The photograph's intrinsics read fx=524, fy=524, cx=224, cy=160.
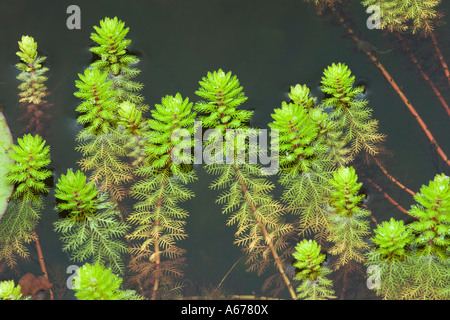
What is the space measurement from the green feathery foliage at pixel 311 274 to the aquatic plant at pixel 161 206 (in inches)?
35.9

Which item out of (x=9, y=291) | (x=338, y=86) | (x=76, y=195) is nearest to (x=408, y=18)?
(x=338, y=86)

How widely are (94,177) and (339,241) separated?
6.50 feet

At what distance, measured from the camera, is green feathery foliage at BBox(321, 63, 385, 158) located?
4.28 meters

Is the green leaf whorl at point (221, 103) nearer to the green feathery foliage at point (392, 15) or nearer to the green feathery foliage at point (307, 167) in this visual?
the green feathery foliage at point (307, 167)

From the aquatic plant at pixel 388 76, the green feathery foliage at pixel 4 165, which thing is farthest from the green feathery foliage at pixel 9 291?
the aquatic plant at pixel 388 76

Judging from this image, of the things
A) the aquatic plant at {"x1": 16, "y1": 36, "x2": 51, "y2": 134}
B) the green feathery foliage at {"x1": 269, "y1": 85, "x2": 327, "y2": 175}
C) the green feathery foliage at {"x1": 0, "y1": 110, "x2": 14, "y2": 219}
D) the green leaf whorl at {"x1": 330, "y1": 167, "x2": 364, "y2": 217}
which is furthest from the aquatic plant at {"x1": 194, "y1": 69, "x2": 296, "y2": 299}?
the green feathery foliage at {"x1": 0, "y1": 110, "x2": 14, "y2": 219}

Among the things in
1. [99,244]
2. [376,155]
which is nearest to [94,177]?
[99,244]

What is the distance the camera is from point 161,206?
414 cm

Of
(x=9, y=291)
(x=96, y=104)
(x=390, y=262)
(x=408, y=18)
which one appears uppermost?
(x=408, y=18)

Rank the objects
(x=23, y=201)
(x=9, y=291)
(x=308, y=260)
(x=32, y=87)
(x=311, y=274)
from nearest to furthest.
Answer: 1. (x=9, y=291)
2. (x=308, y=260)
3. (x=311, y=274)
4. (x=23, y=201)
5. (x=32, y=87)

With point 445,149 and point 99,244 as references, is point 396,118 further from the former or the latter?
point 99,244

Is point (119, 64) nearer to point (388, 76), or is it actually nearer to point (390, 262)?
point (388, 76)

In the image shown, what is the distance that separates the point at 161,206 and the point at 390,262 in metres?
1.78

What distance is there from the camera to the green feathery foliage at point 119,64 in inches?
173
